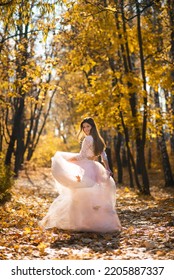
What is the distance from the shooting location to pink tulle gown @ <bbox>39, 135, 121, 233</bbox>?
8.85 meters

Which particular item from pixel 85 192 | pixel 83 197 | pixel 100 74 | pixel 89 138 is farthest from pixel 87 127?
pixel 100 74

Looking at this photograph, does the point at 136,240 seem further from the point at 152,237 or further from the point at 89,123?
the point at 89,123

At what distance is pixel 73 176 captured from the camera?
29.5ft

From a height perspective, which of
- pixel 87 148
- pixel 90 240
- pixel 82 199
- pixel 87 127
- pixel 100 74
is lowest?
pixel 90 240

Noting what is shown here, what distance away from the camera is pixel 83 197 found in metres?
8.93

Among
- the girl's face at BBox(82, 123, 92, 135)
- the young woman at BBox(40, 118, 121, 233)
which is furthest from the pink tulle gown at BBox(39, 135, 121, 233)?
the girl's face at BBox(82, 123, 92, 135)

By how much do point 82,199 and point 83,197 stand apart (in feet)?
0.15

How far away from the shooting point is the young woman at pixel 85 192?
886 cm

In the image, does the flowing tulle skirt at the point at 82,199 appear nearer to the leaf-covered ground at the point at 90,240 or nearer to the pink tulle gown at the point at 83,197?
the pink tulle gown at the point at 83,197

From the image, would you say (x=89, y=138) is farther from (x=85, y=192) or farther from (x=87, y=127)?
(x=85, y=192)

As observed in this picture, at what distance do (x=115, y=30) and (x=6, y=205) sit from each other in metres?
7.39

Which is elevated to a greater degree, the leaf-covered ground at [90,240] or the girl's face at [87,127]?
the girl's face at [87,127]

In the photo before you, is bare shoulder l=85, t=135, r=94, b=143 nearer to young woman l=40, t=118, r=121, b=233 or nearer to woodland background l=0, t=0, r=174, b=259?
young woman l=40, t=118, r=121, b=233

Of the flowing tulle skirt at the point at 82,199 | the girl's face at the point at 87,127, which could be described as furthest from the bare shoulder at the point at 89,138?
the flowing tulle skirt at the point at 82,199
